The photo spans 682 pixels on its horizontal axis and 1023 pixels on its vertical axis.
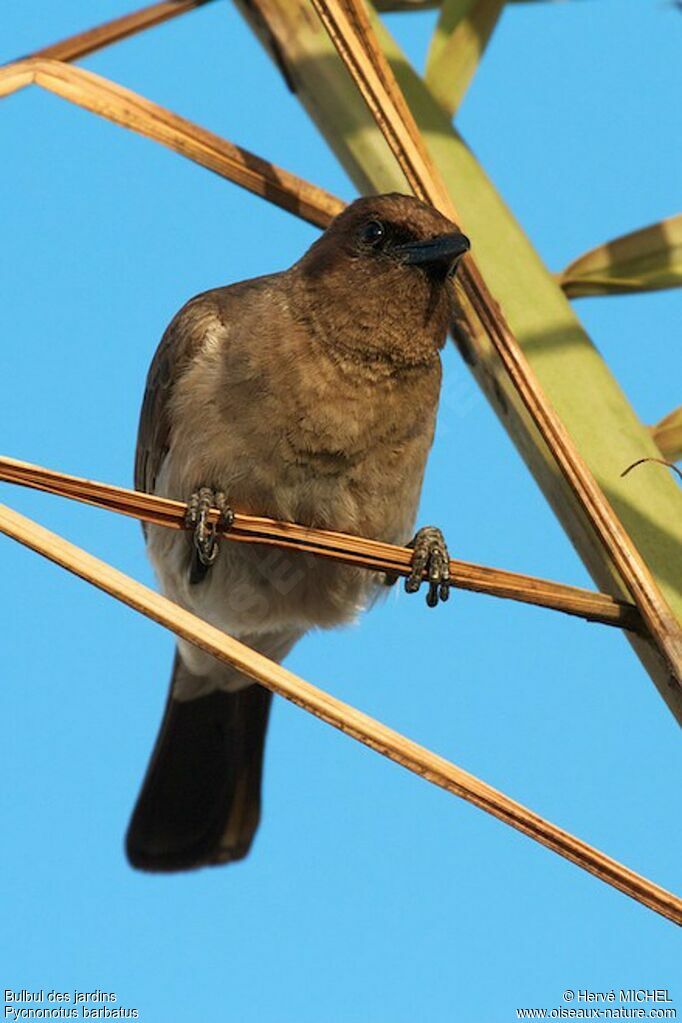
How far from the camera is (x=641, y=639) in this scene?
2.83 m

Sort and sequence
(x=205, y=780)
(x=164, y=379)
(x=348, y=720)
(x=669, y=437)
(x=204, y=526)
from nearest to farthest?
(x=348, y=720) → (x=669, y=437) → (x=204, y=526) → (x=164, y=379) → (x=205, y=780)

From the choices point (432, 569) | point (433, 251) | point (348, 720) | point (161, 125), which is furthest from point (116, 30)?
point (348, 720)

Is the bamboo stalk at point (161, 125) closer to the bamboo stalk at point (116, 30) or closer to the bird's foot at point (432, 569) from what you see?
the bamboo stalk at point (116, 30)

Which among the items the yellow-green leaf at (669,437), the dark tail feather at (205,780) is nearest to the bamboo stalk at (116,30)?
the yellow-green leaf at (669,437)

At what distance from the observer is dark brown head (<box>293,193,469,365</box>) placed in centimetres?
416

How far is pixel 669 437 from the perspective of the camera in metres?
3.28

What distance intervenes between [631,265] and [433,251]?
62 cm

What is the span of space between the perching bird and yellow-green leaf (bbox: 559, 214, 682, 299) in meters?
0.32

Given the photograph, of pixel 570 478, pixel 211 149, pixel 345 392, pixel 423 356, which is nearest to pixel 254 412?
pixel 345 392

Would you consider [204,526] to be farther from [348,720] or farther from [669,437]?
[348,720]

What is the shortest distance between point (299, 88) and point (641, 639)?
1.84 m

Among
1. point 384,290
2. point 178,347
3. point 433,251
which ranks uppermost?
point 178,347

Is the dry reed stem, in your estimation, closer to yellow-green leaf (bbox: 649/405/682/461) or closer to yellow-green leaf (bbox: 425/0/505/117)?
yellow-green leaf (bbox: 649/405/682/461)

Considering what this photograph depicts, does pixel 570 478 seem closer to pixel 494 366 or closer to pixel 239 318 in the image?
pixel 494 366
